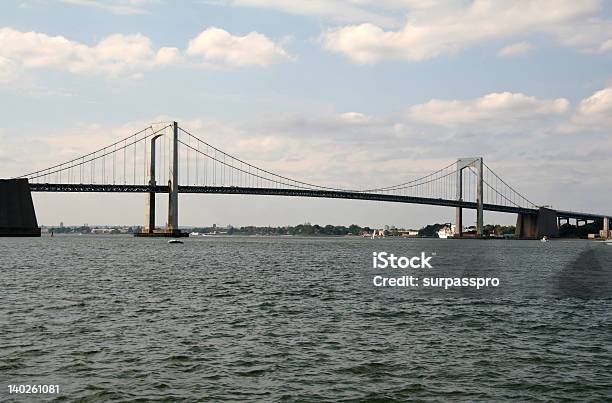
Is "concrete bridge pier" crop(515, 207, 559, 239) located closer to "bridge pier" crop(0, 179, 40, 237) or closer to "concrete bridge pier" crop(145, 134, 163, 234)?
"concrete bridge pier" crop(145, 134, 163, 234)

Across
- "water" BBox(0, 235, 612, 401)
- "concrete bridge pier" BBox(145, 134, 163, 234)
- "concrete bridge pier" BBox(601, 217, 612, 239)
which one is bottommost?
"water" BBox(0, 235, 612, 401)

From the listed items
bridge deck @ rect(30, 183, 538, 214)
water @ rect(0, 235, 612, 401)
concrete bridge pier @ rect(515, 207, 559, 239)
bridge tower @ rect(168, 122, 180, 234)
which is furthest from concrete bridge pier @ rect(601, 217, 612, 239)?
water @ rect(0, 235, 612, 401)

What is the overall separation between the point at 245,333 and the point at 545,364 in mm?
6881

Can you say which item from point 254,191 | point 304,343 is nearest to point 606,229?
point 254,191

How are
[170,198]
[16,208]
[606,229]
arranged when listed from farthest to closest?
[606,229] → [170,198] → [16,208]

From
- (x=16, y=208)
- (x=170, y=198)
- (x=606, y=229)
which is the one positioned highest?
(x=170, y=198)

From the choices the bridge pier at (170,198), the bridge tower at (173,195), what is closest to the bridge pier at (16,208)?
the bridge pier at (170,198)

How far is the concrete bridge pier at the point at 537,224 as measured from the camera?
5733 inches

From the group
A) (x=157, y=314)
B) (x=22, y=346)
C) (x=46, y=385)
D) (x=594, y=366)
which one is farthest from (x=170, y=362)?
(x=594, y=366)

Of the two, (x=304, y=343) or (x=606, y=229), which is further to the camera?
(x=606, y=229)

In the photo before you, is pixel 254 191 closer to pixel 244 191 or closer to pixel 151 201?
pixel 244 191

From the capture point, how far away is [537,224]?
481 ft

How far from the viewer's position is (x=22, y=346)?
1469cm

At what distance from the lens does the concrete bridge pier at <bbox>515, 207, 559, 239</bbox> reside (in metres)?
146
